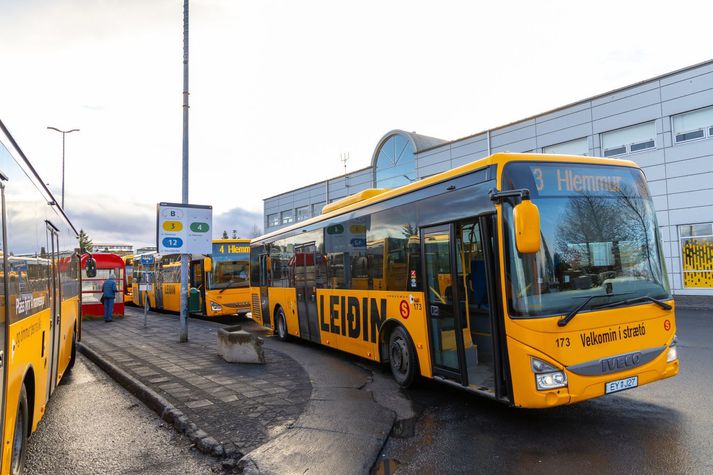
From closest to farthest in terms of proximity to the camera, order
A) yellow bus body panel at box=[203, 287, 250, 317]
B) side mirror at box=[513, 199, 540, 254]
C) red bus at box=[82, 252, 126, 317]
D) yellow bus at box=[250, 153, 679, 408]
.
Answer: side mirror at box=[513, 199, 540, 254] → yellow bus at box=[250, 153, 679, 408] → yellow bus body panel at box=[203, 287, 250, 317] → red bus at box=[82, 252, 126, 317]

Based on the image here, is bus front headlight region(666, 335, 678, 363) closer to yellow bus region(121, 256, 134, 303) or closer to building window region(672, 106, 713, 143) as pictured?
building window region(672, 106, 713, 143)

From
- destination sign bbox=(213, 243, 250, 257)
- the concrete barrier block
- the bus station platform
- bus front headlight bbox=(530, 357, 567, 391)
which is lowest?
the bus station platform

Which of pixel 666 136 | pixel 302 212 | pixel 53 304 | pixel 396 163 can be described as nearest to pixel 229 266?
pixel 53 304

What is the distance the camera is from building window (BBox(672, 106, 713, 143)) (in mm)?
21016

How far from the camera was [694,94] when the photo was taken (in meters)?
21.1

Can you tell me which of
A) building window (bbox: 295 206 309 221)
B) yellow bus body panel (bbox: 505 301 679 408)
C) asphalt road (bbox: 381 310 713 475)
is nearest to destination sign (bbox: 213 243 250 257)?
asphalt road (bbox: 381 310 713 475)

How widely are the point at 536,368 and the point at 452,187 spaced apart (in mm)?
2453

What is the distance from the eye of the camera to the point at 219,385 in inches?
298

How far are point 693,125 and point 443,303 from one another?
20.8 meters

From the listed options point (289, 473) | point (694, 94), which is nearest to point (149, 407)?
point (289, 473)

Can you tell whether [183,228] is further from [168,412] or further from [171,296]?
[171,296]

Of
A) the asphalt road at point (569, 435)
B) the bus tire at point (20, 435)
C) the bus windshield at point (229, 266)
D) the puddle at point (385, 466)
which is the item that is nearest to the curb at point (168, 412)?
the puddle at point (385, 466)

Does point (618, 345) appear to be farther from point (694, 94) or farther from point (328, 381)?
point (694, 94)

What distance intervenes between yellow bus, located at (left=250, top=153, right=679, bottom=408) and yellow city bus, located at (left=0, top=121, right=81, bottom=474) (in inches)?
166
